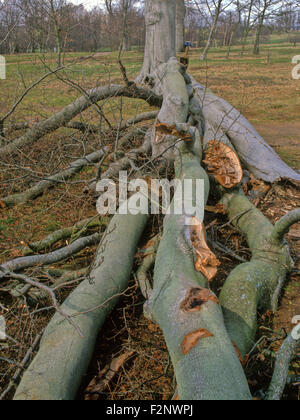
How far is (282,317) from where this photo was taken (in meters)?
2.67

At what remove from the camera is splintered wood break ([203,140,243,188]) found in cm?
402

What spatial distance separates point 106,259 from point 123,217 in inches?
24.1

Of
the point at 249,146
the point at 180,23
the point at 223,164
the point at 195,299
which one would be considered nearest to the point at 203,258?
the point at 195,299

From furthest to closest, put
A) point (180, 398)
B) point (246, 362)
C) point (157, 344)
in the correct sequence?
point (157, 344), point (246, 362), point (180, 398)

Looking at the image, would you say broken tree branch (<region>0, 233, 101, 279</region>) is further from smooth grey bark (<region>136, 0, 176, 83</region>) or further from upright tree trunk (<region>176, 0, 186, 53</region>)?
upright tree trunk (<region>176, 0, 186, 53</region>)

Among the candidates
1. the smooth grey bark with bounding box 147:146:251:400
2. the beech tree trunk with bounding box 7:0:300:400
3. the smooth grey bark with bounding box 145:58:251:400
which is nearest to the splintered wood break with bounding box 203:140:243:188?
the beech tree trunk with bounding box 7:0:300:400

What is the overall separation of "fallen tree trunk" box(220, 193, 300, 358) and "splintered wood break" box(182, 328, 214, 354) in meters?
0.52

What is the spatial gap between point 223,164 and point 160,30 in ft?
12.6

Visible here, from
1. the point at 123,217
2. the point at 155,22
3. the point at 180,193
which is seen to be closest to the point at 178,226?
the point at 180,193

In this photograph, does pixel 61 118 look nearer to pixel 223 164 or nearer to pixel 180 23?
pixel 223 164

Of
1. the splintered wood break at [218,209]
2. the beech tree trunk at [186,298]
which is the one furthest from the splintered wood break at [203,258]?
the splintered wood break at [218,209]

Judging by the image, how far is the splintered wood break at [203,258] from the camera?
2.24 meters

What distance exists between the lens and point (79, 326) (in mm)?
2105
